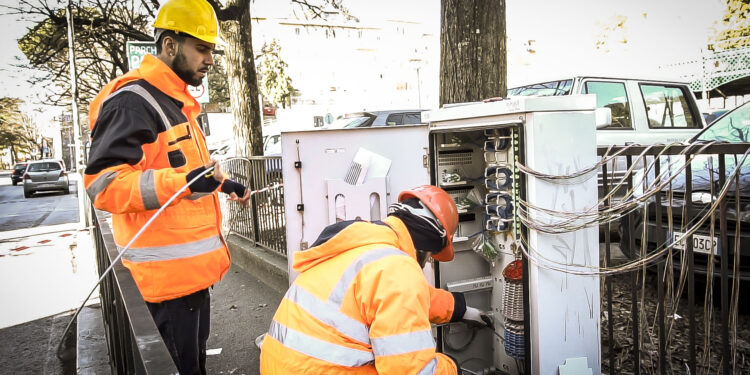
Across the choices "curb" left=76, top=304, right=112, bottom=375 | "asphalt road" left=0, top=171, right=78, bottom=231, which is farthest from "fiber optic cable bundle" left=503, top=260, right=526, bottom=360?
"asphalt road" left=0, top=171, right=78, bottom=231

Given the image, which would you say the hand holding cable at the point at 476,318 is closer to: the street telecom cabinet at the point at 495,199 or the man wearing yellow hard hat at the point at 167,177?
the street telecom cabinet at the point at 495,199

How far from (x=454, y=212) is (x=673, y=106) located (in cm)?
637

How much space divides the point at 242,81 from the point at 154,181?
6.78 m

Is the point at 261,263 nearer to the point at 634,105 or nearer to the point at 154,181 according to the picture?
the point at 154,181

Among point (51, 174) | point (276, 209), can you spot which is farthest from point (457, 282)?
point (51, 174)

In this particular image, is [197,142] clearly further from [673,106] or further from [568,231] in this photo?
[673,106]

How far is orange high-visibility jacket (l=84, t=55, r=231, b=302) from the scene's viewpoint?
6.34 ft

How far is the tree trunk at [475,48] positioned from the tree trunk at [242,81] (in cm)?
503

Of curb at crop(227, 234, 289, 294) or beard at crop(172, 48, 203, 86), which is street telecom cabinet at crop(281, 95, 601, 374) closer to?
beard at crop(172, 48, 203, 86)

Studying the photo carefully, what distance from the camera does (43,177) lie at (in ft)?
74.6

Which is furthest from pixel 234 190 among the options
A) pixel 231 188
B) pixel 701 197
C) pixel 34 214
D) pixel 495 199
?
pixel 34 214

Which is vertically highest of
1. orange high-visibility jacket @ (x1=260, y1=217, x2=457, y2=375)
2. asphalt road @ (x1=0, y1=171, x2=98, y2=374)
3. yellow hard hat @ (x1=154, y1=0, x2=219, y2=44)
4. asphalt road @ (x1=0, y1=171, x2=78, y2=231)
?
yellow hard hat @ (x1=154, y1=0, x2=219, y2=44)

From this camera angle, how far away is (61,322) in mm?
4734

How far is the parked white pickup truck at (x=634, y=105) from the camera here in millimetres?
6168
